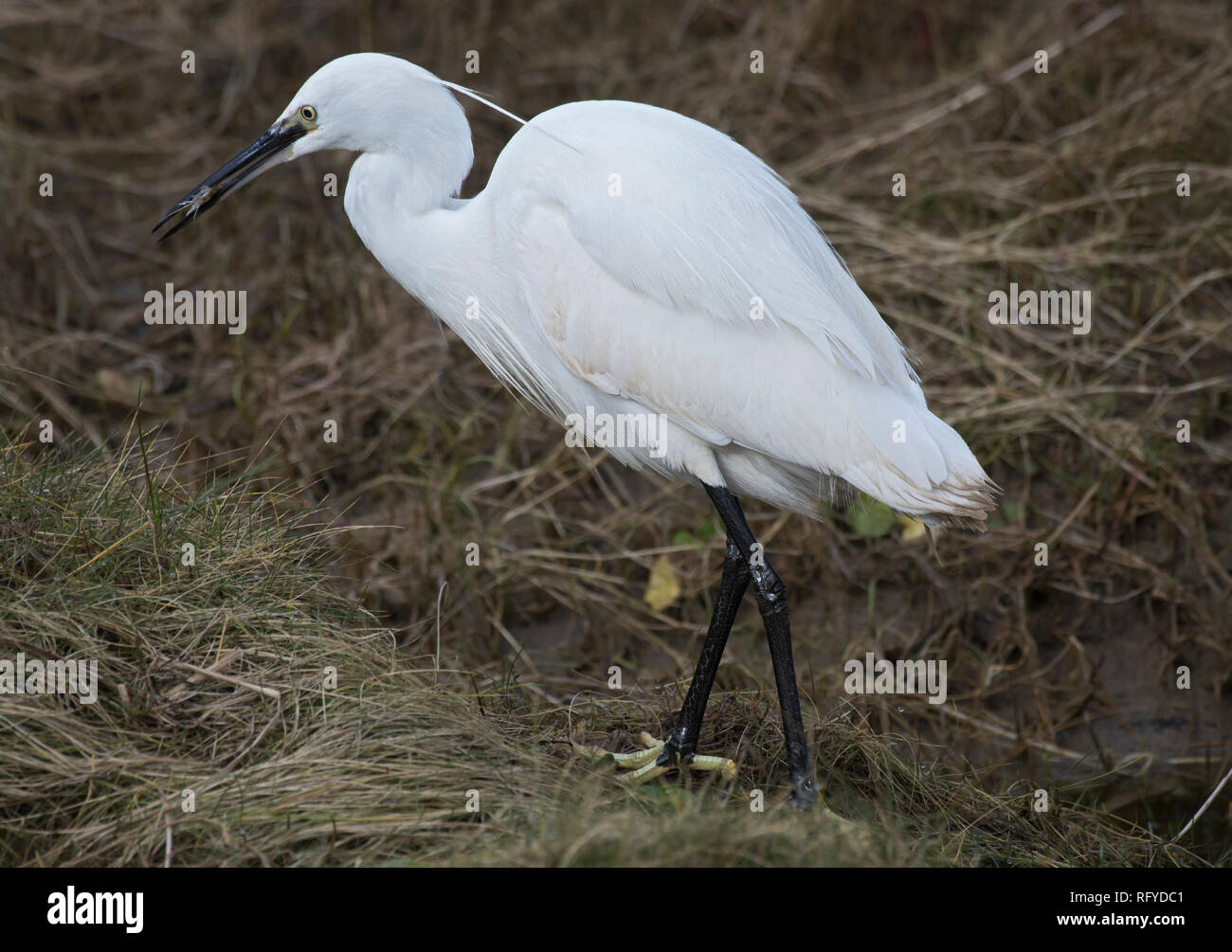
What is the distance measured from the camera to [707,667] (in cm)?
348

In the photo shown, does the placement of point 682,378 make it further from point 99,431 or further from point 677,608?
point 99,431

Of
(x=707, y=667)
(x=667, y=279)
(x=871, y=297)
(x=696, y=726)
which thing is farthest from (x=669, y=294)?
(x=871, y=297)

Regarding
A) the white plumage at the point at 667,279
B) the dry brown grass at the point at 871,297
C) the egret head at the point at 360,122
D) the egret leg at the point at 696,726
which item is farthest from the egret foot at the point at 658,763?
the egret head at the point at 360,122

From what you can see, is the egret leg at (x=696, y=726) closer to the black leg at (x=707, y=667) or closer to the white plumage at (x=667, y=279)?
the black leg at (x=707, y=667)

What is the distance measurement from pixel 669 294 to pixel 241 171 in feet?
3.97

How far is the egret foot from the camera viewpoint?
3354 mm

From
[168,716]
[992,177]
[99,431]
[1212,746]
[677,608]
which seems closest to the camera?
[168,716]

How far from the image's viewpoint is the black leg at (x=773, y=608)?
3.29 metres

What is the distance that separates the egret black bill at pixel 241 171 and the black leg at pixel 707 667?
5.29 feet

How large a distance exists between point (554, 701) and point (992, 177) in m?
3.71

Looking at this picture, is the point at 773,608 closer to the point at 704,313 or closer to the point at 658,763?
the point at 658,763

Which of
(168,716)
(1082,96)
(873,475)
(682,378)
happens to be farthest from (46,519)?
(1082,96)

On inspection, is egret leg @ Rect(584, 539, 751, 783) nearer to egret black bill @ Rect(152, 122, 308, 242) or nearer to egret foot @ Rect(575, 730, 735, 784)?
egret foot @ Rect(575, 730, 735, 784)

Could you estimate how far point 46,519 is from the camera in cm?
326
